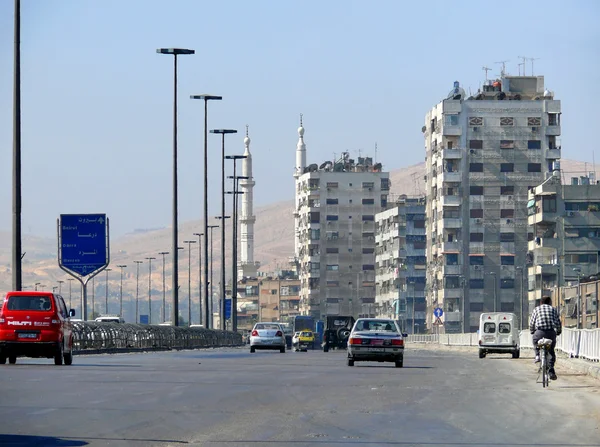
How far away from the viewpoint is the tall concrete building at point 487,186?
153m

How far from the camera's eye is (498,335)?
6050 centimetres

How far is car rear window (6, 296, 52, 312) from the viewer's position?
35.6 metres

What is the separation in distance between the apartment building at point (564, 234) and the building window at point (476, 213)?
13.3 meters

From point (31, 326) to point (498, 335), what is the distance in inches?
1165

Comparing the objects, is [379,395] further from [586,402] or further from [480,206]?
[480,206]

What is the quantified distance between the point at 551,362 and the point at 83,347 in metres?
29.0

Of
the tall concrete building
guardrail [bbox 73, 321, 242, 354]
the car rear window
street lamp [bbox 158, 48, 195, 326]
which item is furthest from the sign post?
the tall concrete building

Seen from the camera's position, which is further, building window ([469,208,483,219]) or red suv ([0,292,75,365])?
building window ([469,208,483,219])

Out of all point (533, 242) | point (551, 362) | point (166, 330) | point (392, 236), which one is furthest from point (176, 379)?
point (392, 236)

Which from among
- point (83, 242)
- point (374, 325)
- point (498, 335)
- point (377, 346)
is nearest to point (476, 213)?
point (498, 335)

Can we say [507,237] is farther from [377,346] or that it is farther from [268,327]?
[377,346]

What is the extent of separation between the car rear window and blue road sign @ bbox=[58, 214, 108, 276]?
1766cm

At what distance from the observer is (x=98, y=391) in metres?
22.6

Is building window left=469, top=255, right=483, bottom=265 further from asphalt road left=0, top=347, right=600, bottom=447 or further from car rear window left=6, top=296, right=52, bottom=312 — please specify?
asphalt road left=0, top=347, right=600, bottom=447
